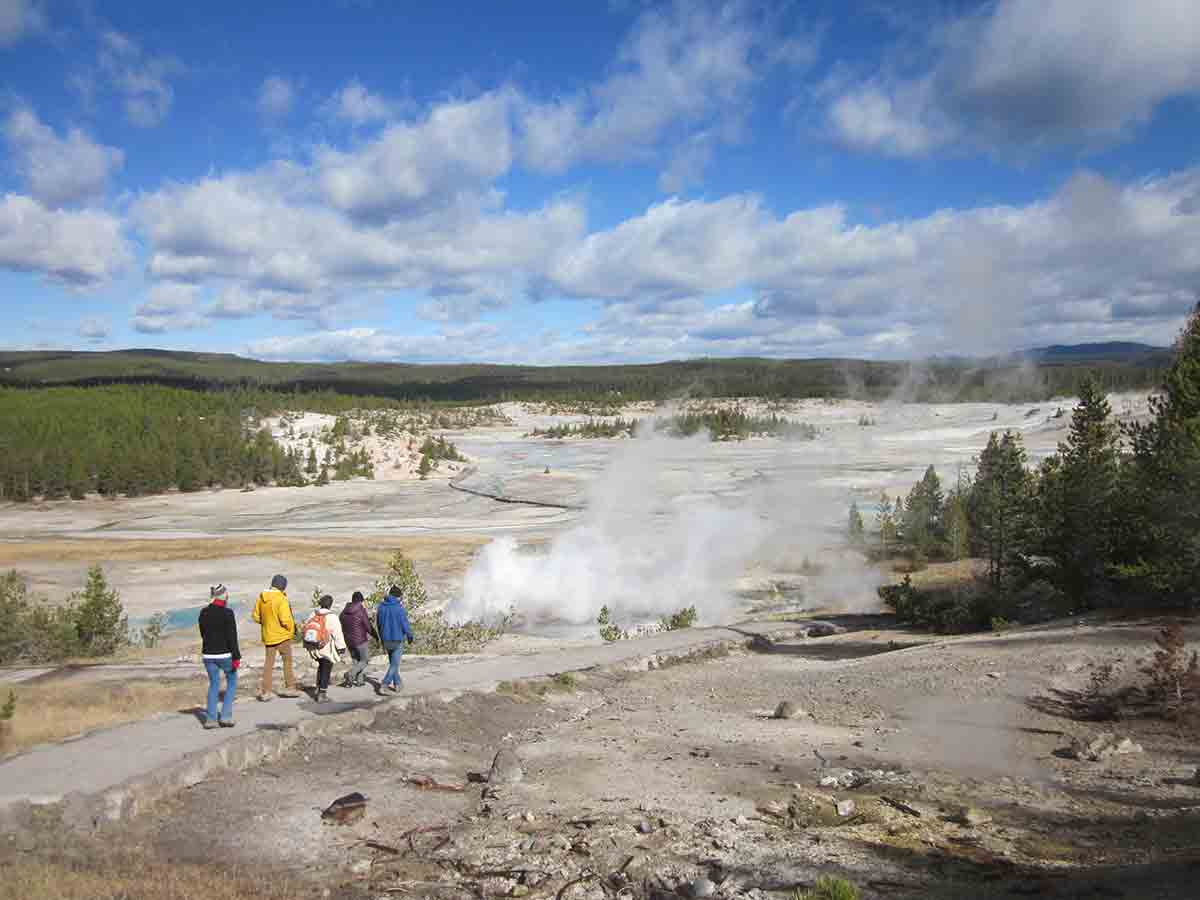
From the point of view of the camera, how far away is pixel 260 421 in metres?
135

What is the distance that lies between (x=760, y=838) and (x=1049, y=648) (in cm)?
1264

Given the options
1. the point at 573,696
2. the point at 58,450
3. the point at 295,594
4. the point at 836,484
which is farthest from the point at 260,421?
the point at 573,696

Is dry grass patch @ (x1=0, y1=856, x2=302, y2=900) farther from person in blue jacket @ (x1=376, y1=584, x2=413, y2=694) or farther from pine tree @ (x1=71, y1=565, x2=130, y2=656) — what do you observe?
pine tree @ (x1=71, y1=565, x2=130, y2=656)

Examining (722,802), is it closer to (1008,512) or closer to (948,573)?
(1008,512)

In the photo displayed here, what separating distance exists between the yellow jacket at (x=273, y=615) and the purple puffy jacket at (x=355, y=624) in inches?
41.9

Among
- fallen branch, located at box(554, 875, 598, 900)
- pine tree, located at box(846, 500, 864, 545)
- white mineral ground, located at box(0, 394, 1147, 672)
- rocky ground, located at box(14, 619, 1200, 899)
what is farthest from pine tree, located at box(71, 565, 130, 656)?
pine tree, located at box(846, 500, 864, 545)

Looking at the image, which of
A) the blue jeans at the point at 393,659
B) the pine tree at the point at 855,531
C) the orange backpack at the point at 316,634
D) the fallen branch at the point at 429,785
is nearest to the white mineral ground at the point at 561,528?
the pine tree at the point at 855,531

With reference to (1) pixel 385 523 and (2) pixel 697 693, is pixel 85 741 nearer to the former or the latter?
(2) pixel 697 693

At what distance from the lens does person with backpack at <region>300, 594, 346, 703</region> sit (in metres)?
13.1

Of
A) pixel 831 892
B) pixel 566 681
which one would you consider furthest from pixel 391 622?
pixel 831 892

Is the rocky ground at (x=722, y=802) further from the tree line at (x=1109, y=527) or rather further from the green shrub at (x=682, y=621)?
the green shrub at (x=682, y=621)

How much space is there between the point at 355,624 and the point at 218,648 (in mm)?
2850

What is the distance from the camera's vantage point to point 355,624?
45.4 ft

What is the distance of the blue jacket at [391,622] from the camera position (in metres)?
13.9
